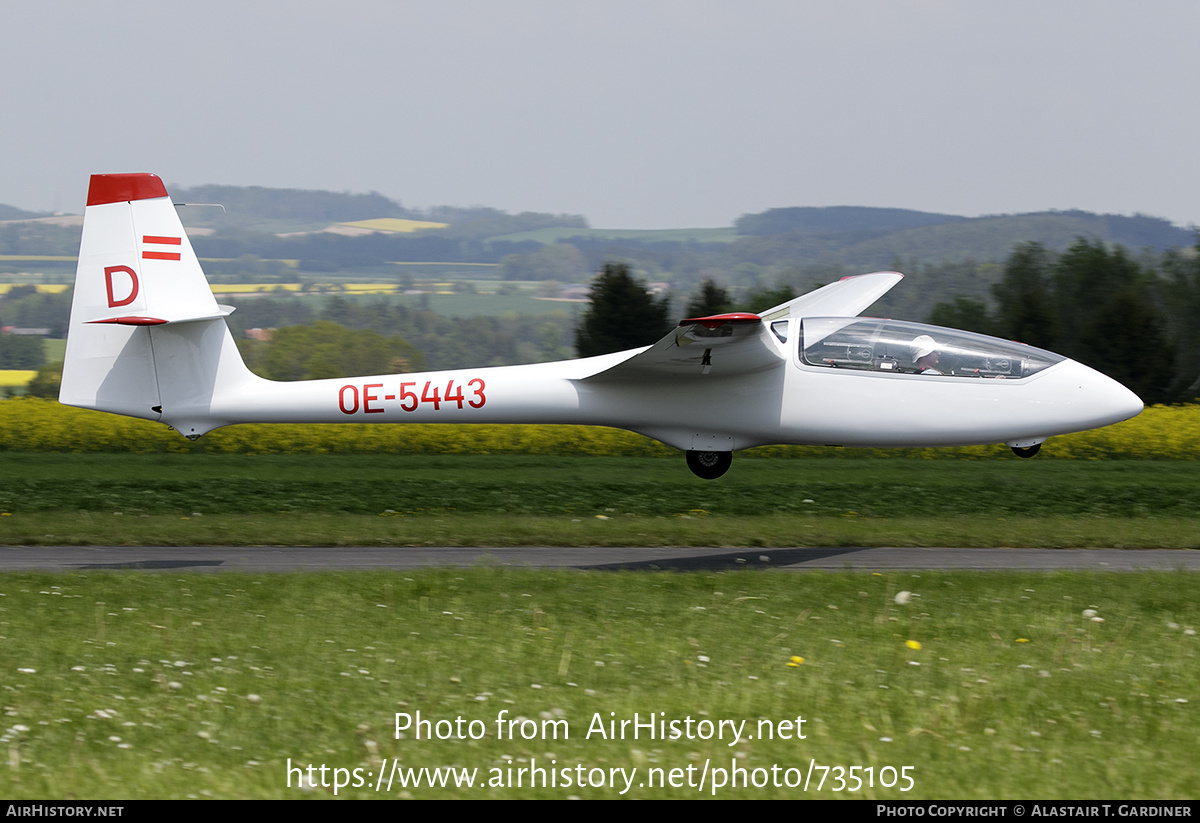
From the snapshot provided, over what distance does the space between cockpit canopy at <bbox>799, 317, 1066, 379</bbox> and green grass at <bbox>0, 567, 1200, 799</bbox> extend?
245 cm

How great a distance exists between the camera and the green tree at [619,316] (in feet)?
132

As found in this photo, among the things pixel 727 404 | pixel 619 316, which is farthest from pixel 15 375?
pixel 727 404

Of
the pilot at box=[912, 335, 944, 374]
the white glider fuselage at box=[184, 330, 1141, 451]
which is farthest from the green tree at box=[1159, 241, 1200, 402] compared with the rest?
the pilot at box=[912, 335, 944, 374]

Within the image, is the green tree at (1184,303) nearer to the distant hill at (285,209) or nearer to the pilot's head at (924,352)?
the pilot's head at (924,352)

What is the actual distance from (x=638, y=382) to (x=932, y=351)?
3.46 metres

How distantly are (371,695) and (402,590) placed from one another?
4454 mm

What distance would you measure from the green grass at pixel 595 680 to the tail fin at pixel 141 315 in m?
2.40

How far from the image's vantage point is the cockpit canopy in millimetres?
12648

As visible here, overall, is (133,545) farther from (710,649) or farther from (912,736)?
(912,736)

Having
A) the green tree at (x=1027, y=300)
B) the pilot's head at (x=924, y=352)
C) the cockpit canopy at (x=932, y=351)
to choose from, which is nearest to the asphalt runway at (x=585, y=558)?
the cockpit canopy at (x=932, y=351)

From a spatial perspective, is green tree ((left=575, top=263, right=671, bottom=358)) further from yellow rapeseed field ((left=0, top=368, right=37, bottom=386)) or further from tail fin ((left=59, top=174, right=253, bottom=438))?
tail fin ((left=59, top=174, right=253, bottom=438))

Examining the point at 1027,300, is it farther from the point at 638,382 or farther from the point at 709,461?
the point at 638,382

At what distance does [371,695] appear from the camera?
25.1ft
